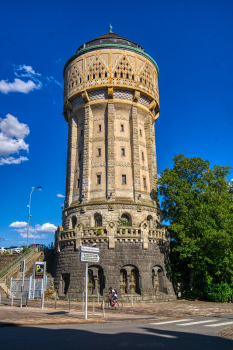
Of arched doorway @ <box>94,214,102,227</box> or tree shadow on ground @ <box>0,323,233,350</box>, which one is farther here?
arched doorway @ <box>94,214,102,227</box>

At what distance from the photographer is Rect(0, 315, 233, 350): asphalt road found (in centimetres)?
809

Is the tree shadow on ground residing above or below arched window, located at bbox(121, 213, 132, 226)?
below

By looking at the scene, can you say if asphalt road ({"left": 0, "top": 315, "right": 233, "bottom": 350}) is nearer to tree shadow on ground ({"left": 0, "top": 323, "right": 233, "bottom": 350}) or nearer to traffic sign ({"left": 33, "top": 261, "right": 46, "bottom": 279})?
tree shadow on ground ({"left": 0, "top": 323, "right": 233, "bottom": 350})

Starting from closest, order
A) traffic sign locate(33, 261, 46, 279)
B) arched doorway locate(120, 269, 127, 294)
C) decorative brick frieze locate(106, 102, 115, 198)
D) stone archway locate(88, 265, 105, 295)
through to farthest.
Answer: traffic sign locate(33, 261, 46, 279) < stone archway locate(88, 265, 105, 295) < arched doorway locate(120, 269, 127, 294) < decorative brick frieze locate(106, 102, 115, 198)

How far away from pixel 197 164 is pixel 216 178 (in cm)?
239

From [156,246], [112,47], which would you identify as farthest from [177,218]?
[112,47]

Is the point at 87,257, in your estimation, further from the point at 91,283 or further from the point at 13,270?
the point at 13,270

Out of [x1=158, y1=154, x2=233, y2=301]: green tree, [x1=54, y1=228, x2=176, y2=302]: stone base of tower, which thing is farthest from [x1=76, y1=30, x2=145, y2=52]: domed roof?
[x1=54, y1=228, x2=176, y2=302]: stone base of tower

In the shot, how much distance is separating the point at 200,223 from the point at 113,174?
10341mm

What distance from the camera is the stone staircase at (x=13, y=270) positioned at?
29900 millimetres

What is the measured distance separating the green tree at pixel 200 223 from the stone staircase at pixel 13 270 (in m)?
16.4

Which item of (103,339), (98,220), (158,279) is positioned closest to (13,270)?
(98,220)

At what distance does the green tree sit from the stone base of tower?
210 centimetres

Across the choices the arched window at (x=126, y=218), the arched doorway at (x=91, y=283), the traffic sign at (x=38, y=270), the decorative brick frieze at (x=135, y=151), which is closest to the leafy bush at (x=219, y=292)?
the arched window at (x=126, y=218)
